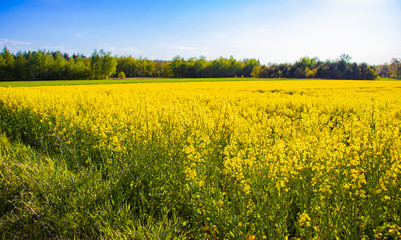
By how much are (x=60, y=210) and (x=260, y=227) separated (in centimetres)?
259

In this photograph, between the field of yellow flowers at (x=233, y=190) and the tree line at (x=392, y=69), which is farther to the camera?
the tree line at (x=392, y=69)

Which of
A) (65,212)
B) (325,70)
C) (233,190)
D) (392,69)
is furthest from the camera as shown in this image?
(392,69)

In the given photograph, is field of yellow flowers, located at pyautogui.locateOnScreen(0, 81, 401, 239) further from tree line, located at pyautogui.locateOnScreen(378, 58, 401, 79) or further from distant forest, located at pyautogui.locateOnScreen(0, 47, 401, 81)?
tree line, located at pyautogui.locateOnScreen(378, 58, 401, 79)

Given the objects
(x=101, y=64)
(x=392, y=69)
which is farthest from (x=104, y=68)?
(x=392, y=69)

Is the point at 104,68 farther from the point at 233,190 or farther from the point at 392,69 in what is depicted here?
the point at 392,69

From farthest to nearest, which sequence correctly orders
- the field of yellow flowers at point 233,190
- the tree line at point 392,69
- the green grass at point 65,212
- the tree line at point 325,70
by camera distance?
the tree line at point 392,69, the tree line at point 325,70, the green grass at point 65,212, the field of yellow flowers at point 233,190

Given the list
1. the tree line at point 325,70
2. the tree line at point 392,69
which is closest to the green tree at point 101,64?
the tree line at point 325,70

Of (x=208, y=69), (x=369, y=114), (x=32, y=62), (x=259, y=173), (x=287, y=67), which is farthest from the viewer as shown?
(x=208, y=69)

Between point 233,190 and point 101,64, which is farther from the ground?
point 101,64

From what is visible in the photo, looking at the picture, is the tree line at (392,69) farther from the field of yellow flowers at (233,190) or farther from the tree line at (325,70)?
the field of yellow flowers at (233,190)

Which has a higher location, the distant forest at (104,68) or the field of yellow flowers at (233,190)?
the distant forest at (104,68)

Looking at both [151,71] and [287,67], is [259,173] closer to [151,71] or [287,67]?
[287,67]

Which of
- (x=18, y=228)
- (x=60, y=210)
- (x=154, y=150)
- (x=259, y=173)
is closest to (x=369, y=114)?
(x=259, y=173)

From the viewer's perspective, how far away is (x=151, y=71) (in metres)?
88.6
